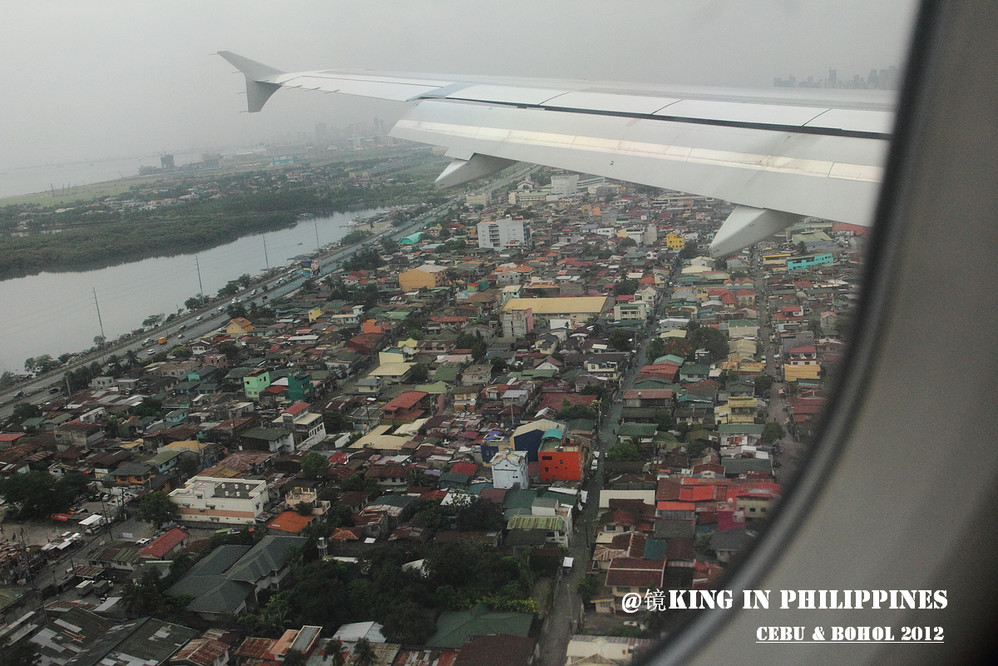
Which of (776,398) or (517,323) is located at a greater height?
(776,398)

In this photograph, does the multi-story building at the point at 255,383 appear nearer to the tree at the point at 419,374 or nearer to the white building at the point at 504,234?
the tree at the point at 419,374

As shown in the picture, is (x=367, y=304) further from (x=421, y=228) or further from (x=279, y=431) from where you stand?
(x=421, y=228)

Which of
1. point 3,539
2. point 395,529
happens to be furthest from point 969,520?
point 3,539

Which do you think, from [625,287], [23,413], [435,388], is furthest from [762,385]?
[23,413]

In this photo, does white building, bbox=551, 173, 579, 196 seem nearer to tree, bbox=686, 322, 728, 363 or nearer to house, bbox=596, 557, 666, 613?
tree, bbox=686, 322, 728, 363

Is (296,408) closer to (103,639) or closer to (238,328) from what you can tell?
(103,639)

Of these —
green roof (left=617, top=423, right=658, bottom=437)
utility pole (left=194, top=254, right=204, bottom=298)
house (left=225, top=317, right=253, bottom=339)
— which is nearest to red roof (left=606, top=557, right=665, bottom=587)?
green roof (left=617, top=423, right=658, bottom=437)

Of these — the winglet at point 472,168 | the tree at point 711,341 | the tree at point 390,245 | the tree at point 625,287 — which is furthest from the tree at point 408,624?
the tree at point 390,245
